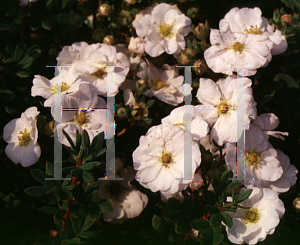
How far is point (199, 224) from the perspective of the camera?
1264mm

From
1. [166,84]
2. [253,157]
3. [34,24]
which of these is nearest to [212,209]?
[253,157]

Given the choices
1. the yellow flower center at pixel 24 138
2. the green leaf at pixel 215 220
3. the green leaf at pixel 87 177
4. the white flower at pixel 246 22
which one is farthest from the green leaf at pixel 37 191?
the white flower at pixel 246 22

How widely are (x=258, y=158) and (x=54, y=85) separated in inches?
38.6

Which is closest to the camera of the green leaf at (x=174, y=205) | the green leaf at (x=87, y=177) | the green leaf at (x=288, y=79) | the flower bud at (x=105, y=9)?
the green leaf at (x=87, y=177)

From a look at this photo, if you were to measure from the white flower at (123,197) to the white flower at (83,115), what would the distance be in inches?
12.8

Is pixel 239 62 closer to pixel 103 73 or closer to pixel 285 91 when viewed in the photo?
pixel 285 91

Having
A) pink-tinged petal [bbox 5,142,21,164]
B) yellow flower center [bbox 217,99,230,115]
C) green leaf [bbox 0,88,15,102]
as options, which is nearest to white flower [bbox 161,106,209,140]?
yellow flower center [bbox 217,99,230,115]

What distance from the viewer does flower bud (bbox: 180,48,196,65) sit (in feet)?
5.19

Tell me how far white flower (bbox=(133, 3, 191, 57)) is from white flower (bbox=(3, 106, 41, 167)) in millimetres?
665

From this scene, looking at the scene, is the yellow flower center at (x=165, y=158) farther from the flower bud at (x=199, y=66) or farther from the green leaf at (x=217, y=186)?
the flower bud at (x=199, y=66)

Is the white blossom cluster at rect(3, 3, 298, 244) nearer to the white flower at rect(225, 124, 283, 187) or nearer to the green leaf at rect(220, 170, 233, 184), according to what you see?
the white flower at rect(225, 124, 283, 187)

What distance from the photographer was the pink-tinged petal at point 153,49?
168 centimetres

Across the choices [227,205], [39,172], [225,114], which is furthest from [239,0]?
[39,172]

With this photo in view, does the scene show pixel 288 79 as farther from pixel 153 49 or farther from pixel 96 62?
pixel 96 62
